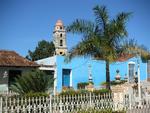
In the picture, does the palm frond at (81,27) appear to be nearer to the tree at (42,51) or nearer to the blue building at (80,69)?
the blue building at (80,69)

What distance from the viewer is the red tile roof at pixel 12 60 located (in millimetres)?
23188

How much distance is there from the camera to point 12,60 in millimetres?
24062

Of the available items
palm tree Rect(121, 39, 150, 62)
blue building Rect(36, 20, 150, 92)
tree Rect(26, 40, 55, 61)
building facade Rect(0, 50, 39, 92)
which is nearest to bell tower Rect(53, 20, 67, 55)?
tree Rect(26, 40, 55, 61)

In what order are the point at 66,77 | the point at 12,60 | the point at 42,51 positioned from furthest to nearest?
the point at 42,51 < the point at 66,77 < the point at 12,60

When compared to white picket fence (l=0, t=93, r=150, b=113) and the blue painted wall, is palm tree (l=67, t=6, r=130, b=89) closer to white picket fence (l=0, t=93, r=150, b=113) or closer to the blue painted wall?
white picket fence (l=0, t=93, r=150, b=113)

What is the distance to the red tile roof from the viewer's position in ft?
76.1

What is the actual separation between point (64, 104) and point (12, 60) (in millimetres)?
13525

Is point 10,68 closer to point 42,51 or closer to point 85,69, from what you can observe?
point 85,69

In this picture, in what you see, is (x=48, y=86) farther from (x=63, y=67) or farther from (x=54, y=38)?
(x=54, y=38)

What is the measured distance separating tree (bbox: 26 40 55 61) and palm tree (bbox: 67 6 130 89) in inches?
1371

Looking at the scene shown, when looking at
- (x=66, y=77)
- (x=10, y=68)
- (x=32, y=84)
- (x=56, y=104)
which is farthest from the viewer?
(x=66, y=77)

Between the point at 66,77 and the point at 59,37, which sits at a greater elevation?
the point at 59,37

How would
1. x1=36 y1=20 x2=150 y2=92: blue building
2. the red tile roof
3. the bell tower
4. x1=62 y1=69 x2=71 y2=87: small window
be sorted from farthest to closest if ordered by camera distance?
the bell tower, x1=62 y1=69 x2=71 y2=87: small window, x1=36 y1=20 x2=150 y2=92: blue building, the red tile roof

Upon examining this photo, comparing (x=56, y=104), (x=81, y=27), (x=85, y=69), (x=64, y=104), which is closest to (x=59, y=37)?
(x=85, y=69)
